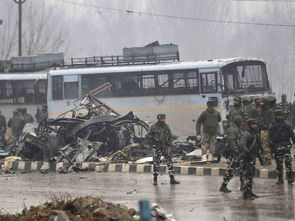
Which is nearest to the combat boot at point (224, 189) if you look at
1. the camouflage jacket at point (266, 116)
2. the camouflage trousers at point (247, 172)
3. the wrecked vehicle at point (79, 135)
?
the camouflage trousers at point (247, 172)

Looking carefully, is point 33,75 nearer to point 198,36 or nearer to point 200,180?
point 200,180

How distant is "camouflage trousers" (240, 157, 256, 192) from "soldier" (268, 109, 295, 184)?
172 centimetres

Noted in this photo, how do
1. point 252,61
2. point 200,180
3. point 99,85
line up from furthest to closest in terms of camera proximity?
point 99,85
point 252,61
point 200,180

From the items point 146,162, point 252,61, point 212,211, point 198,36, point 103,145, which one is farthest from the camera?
point 198,36

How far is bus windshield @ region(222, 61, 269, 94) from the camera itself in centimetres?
3016

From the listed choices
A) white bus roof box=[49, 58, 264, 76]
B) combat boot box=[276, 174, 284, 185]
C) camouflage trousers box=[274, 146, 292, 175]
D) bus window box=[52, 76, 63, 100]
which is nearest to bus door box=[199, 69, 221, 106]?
white bus roof box=[49, 58, 264, 76]

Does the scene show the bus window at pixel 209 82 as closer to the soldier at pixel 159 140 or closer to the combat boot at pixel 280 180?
the soldier at pixel 159 140

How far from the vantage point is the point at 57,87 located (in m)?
33.6

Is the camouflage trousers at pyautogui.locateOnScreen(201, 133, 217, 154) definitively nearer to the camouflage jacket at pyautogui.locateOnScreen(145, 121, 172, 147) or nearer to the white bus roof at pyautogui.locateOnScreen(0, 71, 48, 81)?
the camouflage jacket at pyautogui.locateOnScreen(145, 121, 172, 147)

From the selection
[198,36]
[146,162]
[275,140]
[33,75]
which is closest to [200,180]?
[275,140]

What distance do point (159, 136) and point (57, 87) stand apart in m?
16.3

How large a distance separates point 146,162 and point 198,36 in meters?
87.9

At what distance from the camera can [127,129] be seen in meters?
25.7

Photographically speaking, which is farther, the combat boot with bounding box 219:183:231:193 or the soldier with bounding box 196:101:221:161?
the soldier with bounding box 196:101:221:161
